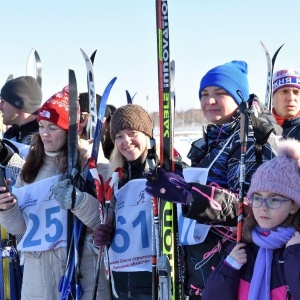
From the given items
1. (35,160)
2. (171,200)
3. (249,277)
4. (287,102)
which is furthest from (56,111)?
(287,102)

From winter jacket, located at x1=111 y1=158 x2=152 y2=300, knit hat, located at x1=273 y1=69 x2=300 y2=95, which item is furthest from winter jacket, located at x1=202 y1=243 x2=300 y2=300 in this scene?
knit hat, located at x1=273 y1=69 x2=300 y2=95

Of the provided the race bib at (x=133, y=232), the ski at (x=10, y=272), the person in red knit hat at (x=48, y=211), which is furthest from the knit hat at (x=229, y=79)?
the ski at (x=10, y=272)

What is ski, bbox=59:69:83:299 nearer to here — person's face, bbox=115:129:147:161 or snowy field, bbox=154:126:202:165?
person's face, bbox=115:129:147:161

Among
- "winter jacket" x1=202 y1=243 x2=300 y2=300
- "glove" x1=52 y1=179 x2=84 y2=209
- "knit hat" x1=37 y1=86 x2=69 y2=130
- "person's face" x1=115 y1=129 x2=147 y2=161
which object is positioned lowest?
"winter jacket" x1=202 y1=243 x2=300 y2=300

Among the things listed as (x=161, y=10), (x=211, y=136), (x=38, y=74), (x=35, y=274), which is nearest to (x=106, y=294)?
A: (x=35, y=274)

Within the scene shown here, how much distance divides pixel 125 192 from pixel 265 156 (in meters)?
0.98

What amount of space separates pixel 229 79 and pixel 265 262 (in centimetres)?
96

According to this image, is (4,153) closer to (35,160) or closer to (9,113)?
(35,160)

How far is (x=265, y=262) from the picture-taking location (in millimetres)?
2168

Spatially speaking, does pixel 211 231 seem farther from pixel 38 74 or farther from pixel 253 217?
pixel 38 74

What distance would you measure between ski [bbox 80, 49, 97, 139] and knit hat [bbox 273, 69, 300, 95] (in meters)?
1.58

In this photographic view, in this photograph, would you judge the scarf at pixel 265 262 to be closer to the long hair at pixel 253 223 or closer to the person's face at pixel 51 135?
the long hair at pixel 253 223

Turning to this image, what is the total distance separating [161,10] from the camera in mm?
2912

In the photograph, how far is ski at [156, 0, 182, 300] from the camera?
9.27ft
